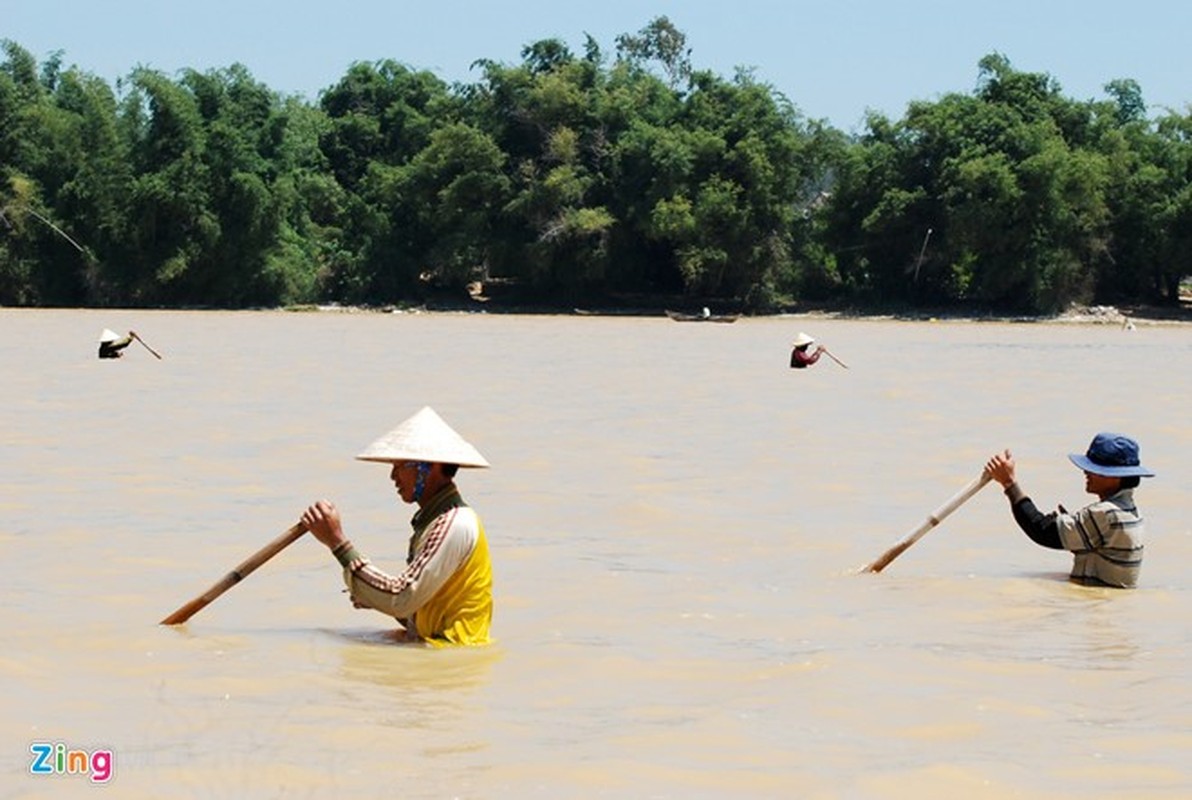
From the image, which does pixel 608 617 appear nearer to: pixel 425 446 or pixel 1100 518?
pixel 425 446

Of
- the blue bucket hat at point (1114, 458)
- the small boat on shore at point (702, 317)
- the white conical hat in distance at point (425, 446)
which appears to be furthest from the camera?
the small boat on shore at point (702, 317)

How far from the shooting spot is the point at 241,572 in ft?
19.6

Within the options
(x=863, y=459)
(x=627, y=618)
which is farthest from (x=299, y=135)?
(x=627, y=618)

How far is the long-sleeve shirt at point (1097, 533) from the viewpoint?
7.39 metres

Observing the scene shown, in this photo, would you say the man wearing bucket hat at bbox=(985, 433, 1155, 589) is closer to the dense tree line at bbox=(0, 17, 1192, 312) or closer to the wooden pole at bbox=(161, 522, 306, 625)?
the wooden pole at bbox=(161, 522, 306, 625)

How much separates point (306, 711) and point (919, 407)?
1330 cm

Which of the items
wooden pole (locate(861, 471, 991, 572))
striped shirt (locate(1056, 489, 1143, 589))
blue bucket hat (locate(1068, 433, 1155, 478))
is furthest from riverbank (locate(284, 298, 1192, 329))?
blue bucket hat (locate(1068, 433, 1155, 478))

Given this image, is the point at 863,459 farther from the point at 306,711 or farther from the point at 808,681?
the point at 306,711

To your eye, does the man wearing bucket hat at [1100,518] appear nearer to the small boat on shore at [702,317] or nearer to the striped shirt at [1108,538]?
the striped shirt at [1108,538]

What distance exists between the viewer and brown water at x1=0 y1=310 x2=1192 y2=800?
4863 millimetres

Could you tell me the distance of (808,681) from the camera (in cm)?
596

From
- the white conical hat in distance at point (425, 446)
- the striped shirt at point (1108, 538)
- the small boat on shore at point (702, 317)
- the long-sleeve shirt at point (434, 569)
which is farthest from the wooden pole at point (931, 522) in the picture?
the small boat on shore at point (702, 317)

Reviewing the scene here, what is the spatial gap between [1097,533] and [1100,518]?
0.37 ft

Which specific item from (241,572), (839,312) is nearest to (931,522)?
(241,572)
